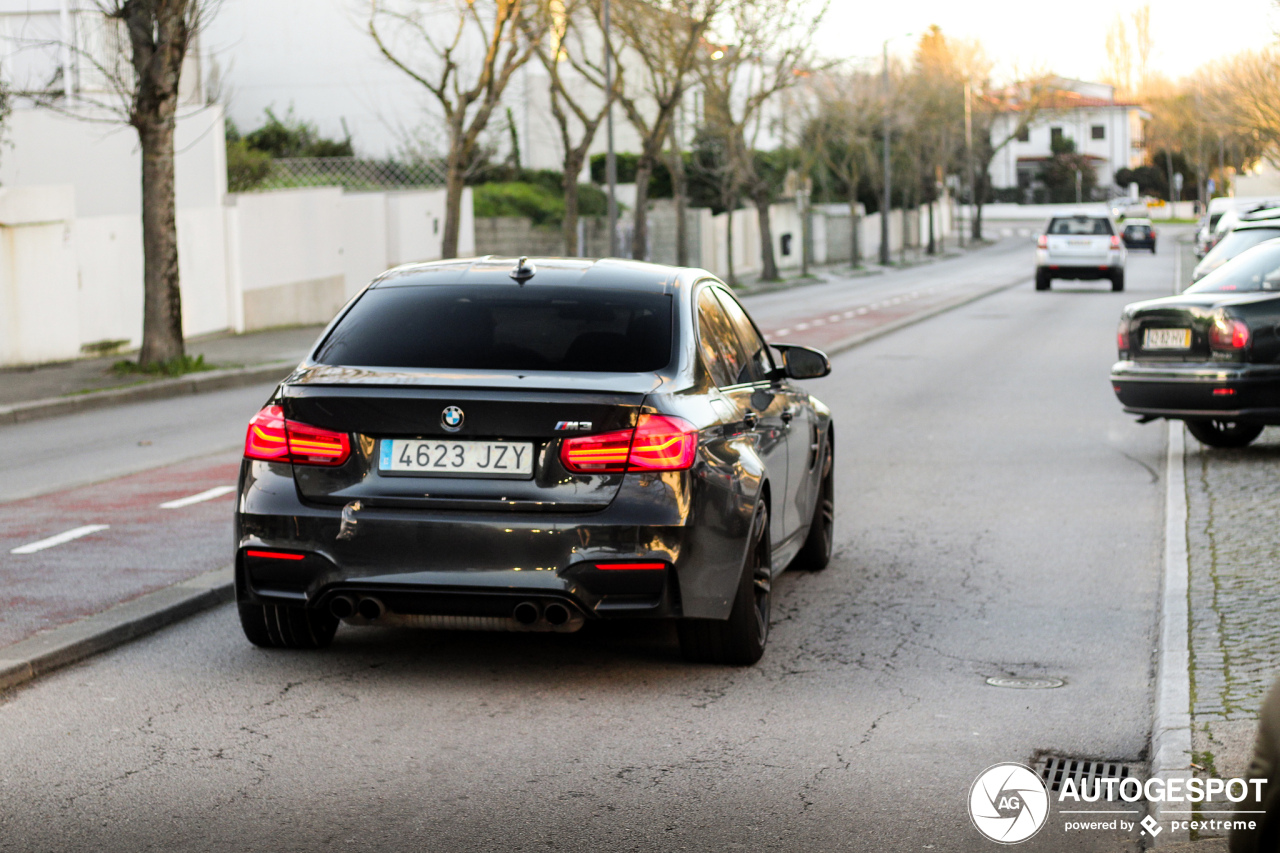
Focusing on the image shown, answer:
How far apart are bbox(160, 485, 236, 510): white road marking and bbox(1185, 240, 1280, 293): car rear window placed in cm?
707

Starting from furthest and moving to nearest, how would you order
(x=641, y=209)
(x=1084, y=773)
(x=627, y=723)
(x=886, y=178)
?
(x=886, y=178)
(x=641, y=209)
(x=627, y=723)
(x=1084, y=773)

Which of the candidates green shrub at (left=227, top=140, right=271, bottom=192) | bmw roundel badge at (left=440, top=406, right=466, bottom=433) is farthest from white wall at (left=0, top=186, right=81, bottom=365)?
bmw roundel badge at (left=440, top=406, right=466, bottom=433)

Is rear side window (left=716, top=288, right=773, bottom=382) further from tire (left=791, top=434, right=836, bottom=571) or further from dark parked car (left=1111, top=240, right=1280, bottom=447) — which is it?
dark parked car (left=1111, top=240, right=1280, bottom=447)

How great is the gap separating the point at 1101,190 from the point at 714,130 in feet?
280

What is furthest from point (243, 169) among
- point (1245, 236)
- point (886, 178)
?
point (886, 178)

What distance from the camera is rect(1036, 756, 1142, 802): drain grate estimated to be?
5.16 m

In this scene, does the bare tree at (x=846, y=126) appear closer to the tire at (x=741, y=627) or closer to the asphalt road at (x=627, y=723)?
the asphalt road at (x=627, y=723)

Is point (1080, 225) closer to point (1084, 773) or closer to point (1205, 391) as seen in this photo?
point (1205, 391)

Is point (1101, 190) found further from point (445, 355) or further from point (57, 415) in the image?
point (445, 355)

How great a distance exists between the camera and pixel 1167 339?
12.2 metres

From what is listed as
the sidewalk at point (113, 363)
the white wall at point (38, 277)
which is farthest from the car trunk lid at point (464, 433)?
the white wall at point (38, 277)

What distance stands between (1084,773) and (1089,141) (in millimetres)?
147297

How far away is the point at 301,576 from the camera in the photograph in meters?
6.07

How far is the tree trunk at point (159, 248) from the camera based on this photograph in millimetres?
19906
